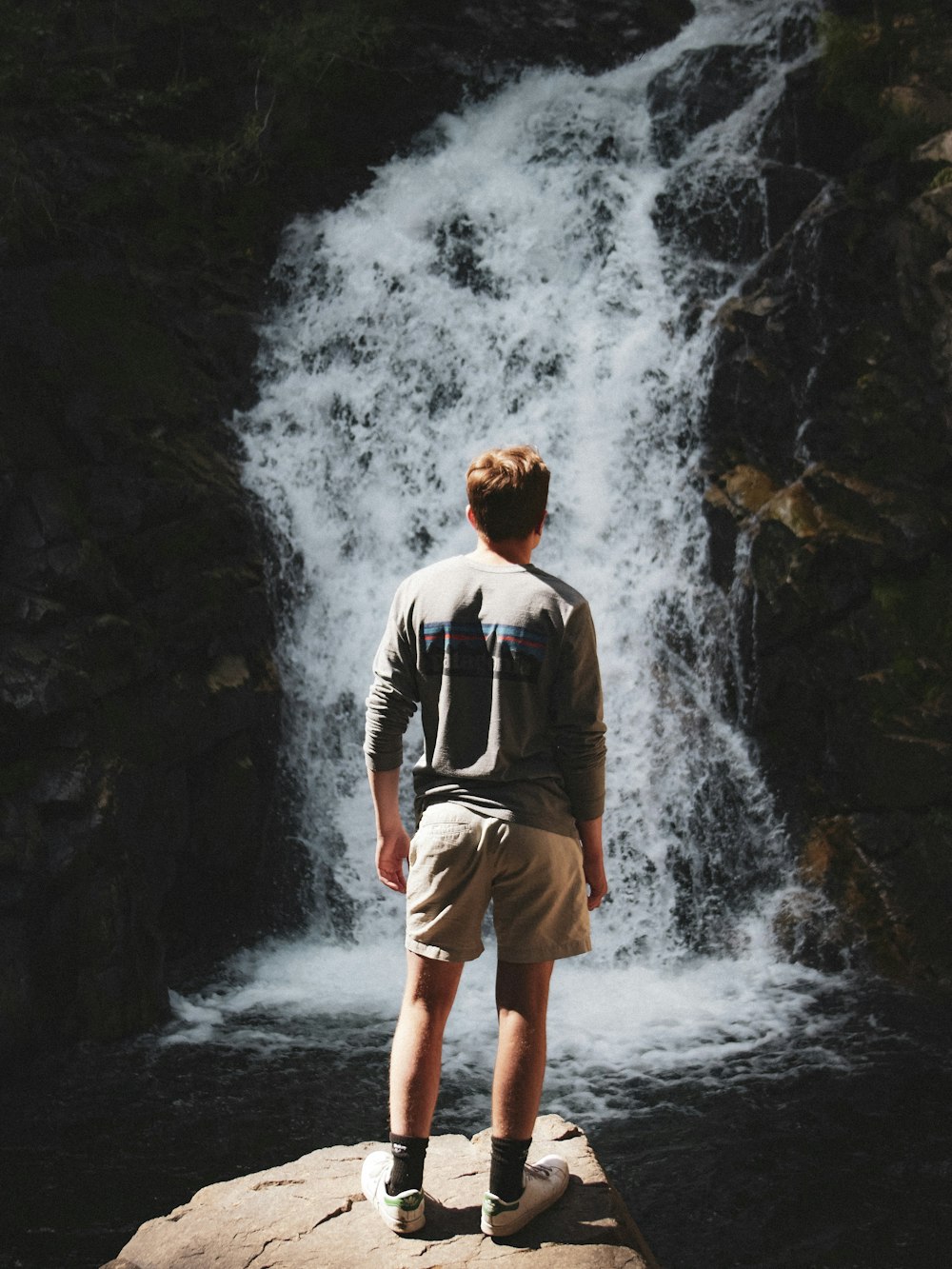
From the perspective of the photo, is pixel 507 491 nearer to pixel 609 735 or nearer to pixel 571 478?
pixel 609 735

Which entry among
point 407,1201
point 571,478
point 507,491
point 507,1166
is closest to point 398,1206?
point 407,1201

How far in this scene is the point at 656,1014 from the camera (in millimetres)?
7094

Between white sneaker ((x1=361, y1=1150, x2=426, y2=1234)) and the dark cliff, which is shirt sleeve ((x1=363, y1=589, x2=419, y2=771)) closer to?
white sneaker ((x1=361, y1=1150, x2=426, y2=1234))

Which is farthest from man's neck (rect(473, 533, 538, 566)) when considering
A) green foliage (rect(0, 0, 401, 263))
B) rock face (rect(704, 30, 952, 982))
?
green foliage (rect(0, 0, 401, 263))

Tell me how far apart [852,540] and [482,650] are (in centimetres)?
621

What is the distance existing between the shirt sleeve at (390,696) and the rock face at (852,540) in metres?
5.76

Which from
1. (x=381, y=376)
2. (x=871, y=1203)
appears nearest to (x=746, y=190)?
(x=381, y=376)

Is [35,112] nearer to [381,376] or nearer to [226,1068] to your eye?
[381,376]

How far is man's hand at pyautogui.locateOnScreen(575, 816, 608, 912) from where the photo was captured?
3.13 m

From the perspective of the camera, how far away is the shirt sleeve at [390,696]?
315 centimetres

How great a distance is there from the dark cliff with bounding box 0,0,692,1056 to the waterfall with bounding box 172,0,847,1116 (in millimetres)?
451

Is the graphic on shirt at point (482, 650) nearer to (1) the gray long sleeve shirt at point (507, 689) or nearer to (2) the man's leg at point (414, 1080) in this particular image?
(1) the gray long sleeve shirt at point (507, 689)

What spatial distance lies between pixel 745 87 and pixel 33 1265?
12.0 m

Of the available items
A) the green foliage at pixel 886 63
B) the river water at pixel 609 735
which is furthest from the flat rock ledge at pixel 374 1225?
the green foliage at pixel 886 63
